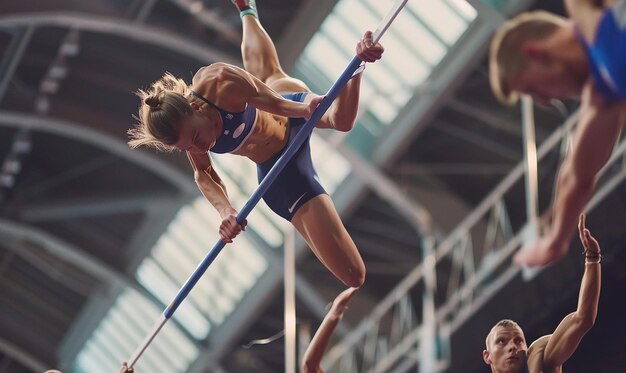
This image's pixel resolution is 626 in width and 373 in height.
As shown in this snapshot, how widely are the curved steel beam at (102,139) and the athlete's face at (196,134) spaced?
1237cm

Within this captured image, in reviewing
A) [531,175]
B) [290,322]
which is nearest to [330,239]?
[290,322]

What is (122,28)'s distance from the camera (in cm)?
1545

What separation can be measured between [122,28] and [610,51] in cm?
1230

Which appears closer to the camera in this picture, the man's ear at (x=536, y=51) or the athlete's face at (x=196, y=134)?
the man's ear at (x=536, y=51)

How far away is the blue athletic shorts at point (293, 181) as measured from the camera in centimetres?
627

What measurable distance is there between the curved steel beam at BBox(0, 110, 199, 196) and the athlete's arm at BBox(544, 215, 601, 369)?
524 inches

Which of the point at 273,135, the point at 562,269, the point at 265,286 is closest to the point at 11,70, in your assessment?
the point at 265,286

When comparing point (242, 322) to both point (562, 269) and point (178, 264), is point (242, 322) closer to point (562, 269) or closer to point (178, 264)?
point (178, 264)

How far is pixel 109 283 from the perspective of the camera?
2484 cm

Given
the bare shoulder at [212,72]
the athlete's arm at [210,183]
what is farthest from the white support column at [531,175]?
the bare shoulder at [212,72]

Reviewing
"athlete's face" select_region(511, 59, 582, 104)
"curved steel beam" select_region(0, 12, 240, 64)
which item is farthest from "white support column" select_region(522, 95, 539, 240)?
"athlete's face" select_region(511, 59, 582, 104)

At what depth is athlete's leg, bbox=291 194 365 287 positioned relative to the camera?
6.15 m

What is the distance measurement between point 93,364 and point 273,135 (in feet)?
73.2

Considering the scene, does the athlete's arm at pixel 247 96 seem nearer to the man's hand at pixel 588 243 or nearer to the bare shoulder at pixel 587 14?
the man's hand at pixel 588 243
